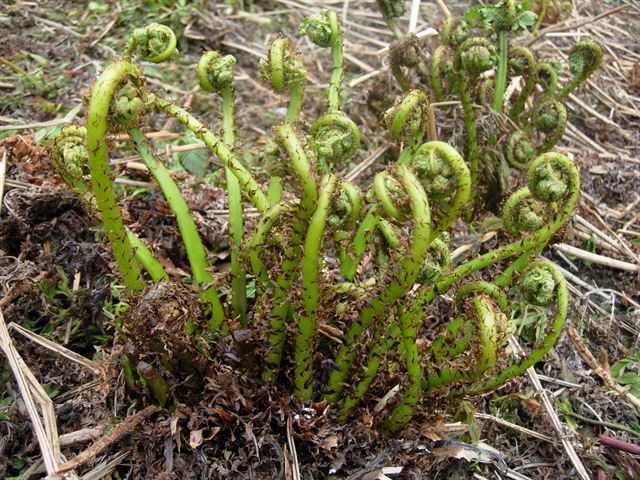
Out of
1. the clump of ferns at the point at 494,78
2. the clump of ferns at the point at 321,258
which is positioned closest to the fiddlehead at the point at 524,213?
the clump of ferns at the point at 321,258

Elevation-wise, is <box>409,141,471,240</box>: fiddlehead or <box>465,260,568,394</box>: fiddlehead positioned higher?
<box>409,141,471,240</box>: fiddlehead

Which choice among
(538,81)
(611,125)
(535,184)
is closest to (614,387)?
(535,184)

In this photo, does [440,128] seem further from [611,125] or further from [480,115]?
[611,125]

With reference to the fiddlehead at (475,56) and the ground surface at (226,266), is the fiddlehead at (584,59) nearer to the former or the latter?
the fiddlehead at (475,56)

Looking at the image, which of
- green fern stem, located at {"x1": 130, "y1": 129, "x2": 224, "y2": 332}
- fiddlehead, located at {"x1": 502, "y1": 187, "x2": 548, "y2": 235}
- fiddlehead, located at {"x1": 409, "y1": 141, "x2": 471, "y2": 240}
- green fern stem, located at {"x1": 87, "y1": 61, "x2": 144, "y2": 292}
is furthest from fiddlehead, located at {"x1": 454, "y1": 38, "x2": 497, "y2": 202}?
green fern stem, located at {"x1": 87, "y1": 61, "x2": 144, "y2": 292}

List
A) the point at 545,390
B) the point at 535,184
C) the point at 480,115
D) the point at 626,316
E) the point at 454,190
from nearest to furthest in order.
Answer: the point at 454,190
the point at 535,184
the point at 545,390
the point at 626,316
the point at 480,115

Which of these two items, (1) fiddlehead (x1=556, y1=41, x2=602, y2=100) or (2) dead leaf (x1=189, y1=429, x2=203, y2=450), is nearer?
(2) dead leaf (x1=189, y1=429, x2=203, y2=450)

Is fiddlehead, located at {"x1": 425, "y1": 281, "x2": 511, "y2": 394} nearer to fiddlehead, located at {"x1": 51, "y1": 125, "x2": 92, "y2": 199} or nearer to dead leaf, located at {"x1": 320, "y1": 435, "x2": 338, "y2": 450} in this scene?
dead leaf, located at {"x1": 320, "y1": 435, "x2": 338, "y2": 450}
